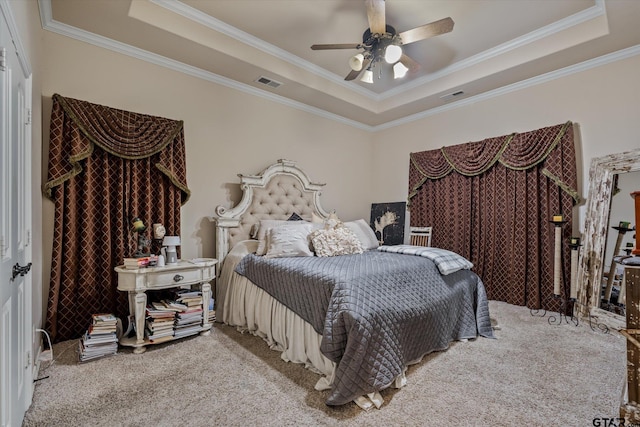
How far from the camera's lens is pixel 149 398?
1738 mm

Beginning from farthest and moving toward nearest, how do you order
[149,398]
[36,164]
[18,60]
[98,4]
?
[98,4] → [36,164] → [149,398] → [18,60]

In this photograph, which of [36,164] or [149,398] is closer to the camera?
[149,398]

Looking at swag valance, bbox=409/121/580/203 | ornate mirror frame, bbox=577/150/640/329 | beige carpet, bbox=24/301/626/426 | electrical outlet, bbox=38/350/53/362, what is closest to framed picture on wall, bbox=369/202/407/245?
swag valance, bbox=409/121/580/203

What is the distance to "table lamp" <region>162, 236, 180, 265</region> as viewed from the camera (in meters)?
2.57

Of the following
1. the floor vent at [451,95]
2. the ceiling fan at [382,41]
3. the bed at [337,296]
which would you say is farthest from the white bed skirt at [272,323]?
the floor vent at [451,95]

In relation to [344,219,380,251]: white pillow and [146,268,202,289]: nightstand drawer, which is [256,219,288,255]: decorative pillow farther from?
[344,219,380,251]: white pillow

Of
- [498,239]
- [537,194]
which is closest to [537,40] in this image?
[537,194]

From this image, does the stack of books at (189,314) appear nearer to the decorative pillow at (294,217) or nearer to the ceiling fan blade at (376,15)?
the decorative pillow at (294,217)

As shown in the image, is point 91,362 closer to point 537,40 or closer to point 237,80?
point 237,80

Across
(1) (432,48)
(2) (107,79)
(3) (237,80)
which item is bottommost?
(2) (107,79)

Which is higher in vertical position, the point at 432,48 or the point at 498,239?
the point at 432,48

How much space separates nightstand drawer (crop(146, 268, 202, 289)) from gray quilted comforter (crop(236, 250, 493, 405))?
1.36ft

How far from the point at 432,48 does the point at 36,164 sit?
368 centimetres

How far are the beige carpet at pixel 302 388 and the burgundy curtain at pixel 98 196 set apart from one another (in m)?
0.39
